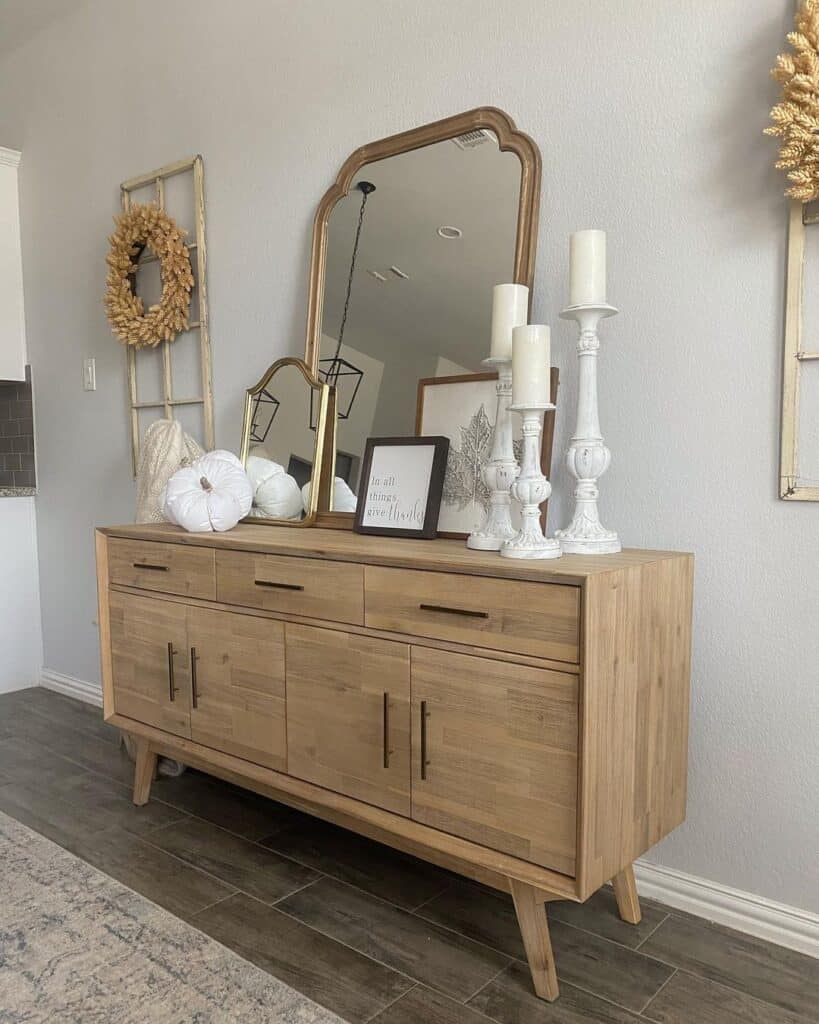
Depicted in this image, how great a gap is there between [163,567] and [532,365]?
45.6 inches

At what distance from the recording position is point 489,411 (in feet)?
6.56

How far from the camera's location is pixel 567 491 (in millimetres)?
1971

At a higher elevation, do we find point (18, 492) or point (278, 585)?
point (18, 492)

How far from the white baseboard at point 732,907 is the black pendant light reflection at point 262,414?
154 centimetres

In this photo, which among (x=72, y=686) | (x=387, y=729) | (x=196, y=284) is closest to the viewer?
(x=387, y=729)

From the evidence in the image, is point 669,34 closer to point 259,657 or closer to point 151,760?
point 259,657

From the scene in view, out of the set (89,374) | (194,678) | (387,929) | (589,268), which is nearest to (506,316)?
(589,268)

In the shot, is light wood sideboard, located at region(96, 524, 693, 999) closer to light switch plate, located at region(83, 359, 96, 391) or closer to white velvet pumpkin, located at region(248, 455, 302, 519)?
white velvet pumpkin, located at region(248, 455, 302, 519)

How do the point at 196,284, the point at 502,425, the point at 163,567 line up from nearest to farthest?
the point at 502,425 < the point at 163,567 < the point at 196,284

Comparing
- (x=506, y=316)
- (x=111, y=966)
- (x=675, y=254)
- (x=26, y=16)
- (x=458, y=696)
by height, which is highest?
(x=26, y=16)

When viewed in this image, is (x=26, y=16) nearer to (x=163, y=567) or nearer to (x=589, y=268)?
(x=163, y=567)

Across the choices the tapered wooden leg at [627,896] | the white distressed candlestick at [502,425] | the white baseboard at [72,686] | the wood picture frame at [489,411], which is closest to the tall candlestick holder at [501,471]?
the white distressed candlestick at [502,425]

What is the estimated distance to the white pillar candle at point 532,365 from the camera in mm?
1624

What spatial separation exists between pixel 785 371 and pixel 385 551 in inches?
34.2
